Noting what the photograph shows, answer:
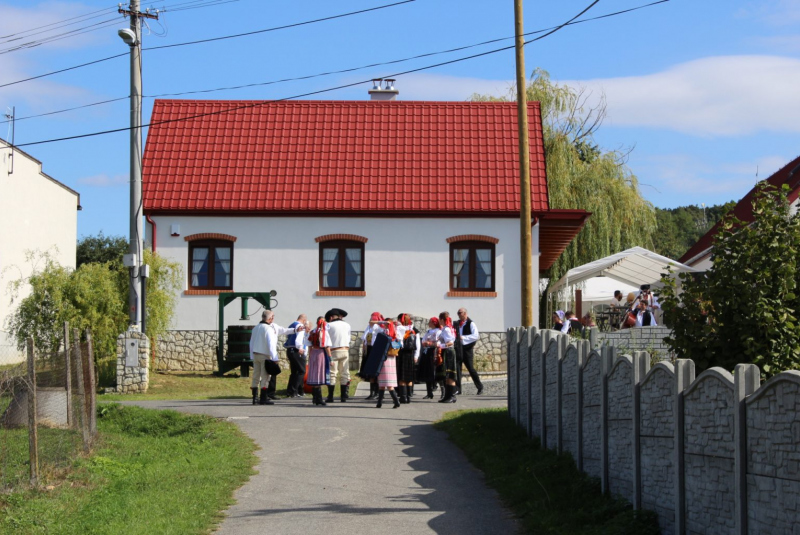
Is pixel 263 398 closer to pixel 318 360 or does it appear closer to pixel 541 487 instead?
pixel 318 360

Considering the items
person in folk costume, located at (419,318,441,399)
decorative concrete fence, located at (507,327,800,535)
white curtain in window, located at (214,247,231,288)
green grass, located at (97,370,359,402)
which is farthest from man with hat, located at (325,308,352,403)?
white curtain in window, located at (214,247,231,288)

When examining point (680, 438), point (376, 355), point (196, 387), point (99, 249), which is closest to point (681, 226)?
point (99, 249)

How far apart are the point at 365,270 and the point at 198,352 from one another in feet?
17.0

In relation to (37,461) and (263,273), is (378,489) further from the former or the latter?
(263,273)

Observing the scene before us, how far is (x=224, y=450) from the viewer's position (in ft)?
41.6

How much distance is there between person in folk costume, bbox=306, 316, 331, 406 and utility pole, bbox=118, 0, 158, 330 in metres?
5.74

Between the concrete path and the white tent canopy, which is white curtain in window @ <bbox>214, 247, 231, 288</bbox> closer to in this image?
the white tent canopy

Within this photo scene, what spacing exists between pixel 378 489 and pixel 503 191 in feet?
61.6

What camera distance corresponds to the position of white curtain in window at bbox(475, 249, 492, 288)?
28.0 metres

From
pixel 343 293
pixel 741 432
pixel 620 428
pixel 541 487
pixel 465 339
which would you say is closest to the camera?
pixel 741 432

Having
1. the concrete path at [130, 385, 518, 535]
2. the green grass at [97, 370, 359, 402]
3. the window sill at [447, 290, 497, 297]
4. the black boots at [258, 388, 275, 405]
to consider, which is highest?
the window sill at [447, 290, 497, 297]

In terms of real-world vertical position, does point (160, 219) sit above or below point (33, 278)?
above

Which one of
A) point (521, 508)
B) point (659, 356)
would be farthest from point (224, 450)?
point (659, 356)

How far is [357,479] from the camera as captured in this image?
35.8 feet
